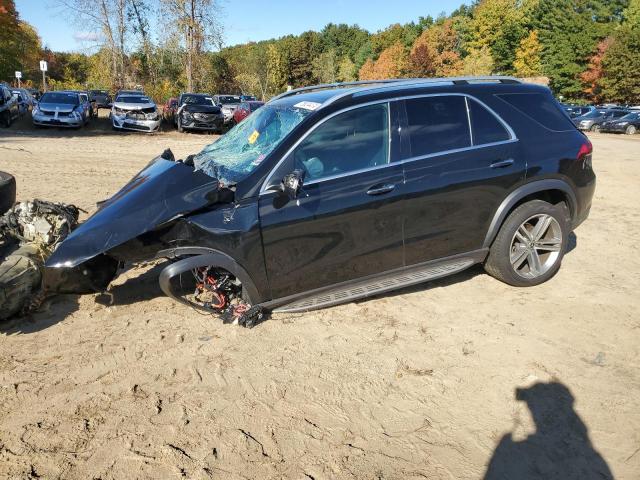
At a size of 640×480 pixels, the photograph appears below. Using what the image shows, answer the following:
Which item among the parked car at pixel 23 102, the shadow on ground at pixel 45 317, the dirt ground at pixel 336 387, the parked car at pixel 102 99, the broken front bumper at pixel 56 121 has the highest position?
the parked car at pixel 102 99

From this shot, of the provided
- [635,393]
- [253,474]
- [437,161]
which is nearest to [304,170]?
[437,161]

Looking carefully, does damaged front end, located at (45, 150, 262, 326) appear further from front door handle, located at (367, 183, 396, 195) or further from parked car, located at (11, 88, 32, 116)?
parked car, located at (11, 88, 32, 116)

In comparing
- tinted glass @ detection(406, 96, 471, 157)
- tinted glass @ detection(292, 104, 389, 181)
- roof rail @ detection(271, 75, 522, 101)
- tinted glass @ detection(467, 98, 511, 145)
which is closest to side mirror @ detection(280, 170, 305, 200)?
tinted glass @ detection(292, 104, 389, 181)

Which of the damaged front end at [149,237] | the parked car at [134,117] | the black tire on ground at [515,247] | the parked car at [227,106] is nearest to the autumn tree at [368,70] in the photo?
the parked car at [227,106]

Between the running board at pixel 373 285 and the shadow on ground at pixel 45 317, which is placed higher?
the running board at pixel 373 285

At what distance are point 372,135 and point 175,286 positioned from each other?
1979mm

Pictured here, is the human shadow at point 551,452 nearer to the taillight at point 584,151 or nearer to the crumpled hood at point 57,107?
the taillight at point 584,151

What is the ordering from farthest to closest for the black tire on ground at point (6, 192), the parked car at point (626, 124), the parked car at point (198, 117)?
the parked car at point (626, 124) < the parked car at point (198, 117) < the black tire on ground at point (6, 192)

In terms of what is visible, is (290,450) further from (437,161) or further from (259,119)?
(259,119)

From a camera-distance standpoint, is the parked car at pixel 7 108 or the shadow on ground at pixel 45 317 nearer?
the shadow on ground at pixel 45 317

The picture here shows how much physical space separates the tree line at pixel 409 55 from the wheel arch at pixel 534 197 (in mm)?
31821

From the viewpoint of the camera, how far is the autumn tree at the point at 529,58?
221 ft

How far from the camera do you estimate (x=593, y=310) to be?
14.5 feet

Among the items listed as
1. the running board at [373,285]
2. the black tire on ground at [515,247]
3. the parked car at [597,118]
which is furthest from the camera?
the parked car at [597,118]
